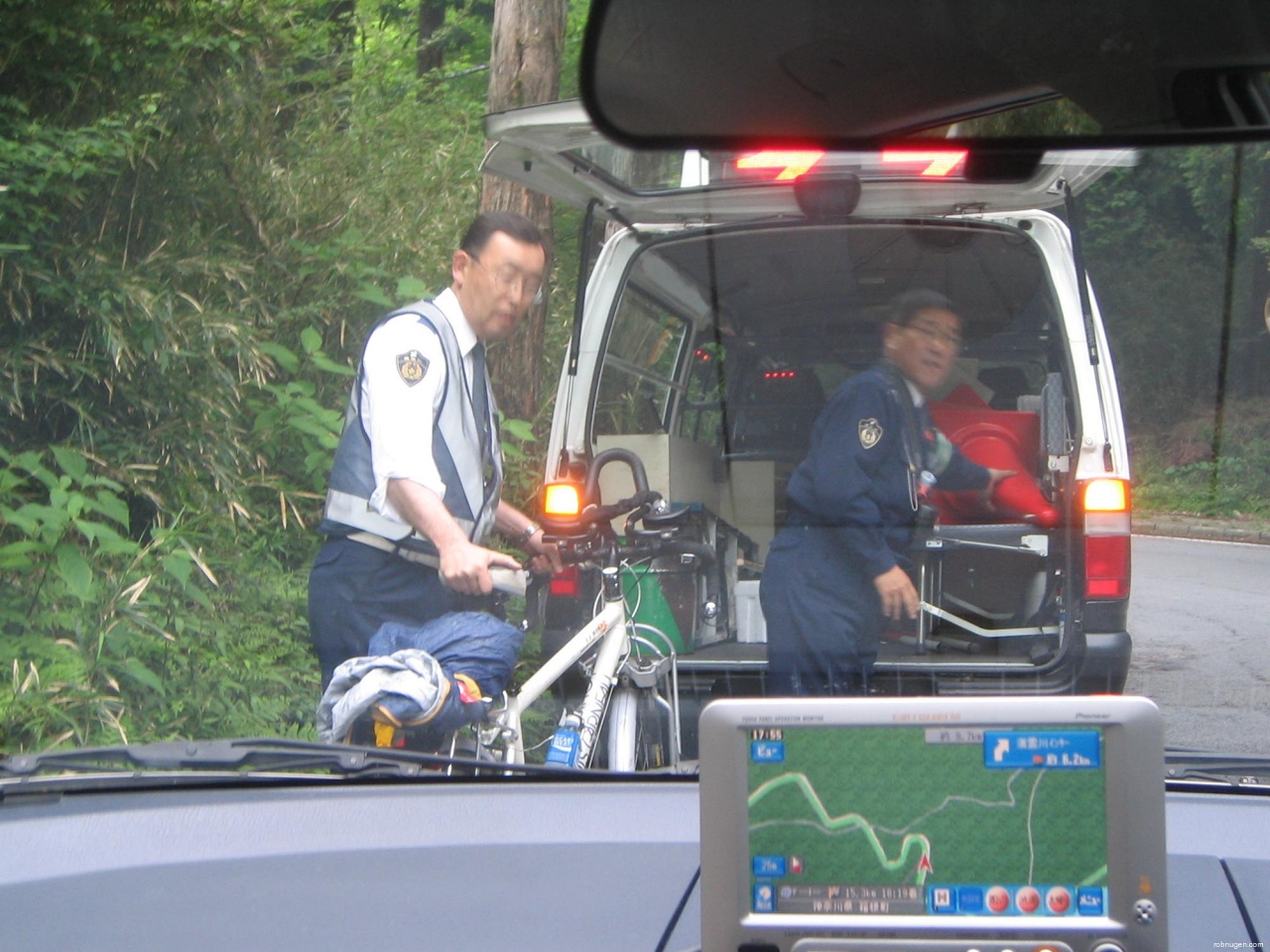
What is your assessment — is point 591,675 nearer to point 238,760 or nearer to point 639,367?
point 238,760

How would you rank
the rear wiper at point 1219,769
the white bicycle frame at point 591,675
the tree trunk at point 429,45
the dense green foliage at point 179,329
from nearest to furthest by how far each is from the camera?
the rear wiper at point 1219,769 < the white bicycle frame at point 591,675 < the dense green foliage at point 179,329 < the tree trunk at point 429,45

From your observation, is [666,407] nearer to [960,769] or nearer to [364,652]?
[364,652]

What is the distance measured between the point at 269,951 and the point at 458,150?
568cm

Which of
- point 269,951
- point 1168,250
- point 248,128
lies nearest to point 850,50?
point 269,951

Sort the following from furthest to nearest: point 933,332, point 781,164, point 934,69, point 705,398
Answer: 1. point 705,398
2. point 933,332
3. point 781,164
4. point 934,69

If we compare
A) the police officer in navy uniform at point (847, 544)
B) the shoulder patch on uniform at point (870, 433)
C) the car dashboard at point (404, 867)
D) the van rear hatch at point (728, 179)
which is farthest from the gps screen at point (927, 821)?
the shoulder patch on uniform at point (870, 433)

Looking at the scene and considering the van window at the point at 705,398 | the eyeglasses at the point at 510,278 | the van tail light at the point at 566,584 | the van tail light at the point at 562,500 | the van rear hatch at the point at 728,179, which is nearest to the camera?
the van rear hatch at the point at 728,179

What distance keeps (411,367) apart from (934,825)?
5.54 ft

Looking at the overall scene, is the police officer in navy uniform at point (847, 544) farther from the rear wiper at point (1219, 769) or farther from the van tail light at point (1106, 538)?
the rear wiper at point (1219, 769)

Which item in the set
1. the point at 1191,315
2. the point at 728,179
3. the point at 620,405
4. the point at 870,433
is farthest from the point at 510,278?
the point at 1191,315

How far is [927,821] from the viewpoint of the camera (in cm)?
167

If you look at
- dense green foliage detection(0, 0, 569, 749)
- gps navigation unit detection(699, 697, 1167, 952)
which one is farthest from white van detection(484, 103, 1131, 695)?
gps navigation unit detection(699, 697, 1167, 952)

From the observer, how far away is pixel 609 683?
311 centimetres

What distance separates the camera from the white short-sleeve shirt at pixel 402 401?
2.98 meters
